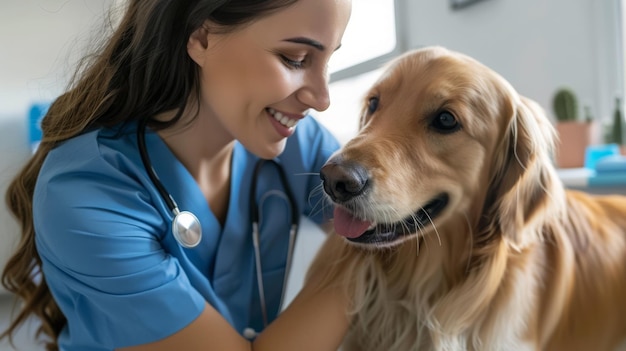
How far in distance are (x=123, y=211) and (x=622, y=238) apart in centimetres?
101

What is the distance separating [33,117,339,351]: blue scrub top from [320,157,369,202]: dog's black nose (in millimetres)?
294

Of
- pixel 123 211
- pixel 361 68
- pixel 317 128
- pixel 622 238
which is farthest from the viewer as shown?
pixel 361 68

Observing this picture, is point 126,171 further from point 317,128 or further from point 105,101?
point 317,128

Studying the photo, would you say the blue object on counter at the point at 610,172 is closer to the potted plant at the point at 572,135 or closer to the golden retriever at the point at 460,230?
the potted plant at the point at 572,135

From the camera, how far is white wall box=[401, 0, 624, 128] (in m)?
2.00

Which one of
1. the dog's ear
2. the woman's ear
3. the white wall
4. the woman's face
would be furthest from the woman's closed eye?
the white wall

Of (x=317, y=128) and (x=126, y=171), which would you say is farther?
(x=317, y=128)

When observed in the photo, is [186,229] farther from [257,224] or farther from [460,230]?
[460,230]

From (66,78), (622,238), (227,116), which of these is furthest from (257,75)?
(622,238)

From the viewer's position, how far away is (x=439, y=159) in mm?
1062

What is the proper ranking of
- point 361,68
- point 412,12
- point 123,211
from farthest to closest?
point 361,68 < point 412,12 < point 123,211

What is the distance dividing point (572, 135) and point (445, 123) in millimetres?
1014

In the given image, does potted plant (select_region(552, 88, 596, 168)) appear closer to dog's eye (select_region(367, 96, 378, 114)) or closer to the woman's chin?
dog's eye (select_region(367, 96, 378, 114))

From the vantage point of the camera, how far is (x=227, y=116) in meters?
1.10
